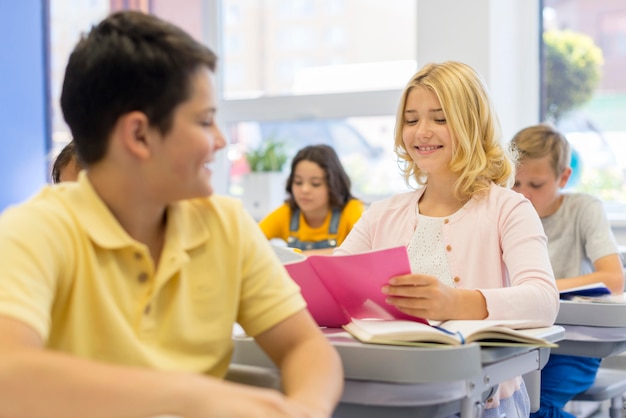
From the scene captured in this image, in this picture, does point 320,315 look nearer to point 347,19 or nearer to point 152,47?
point 152,47

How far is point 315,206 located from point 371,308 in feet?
7.23

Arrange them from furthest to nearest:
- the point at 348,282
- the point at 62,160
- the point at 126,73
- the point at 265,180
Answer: the point at 265,180 < the point at 62,160 < the point at 348,282 < the point at 126,73

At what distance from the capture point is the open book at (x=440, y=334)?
3.71ft

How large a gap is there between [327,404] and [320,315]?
36 centimetres

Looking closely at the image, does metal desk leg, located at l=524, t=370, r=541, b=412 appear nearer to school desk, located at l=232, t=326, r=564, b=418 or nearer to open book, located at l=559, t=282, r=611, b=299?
open book, located at l=559, t=282, r=611, b=299

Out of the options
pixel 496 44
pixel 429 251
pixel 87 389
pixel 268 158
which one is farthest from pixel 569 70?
pixel 87 389

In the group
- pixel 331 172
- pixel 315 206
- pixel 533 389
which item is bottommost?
pixel 533 389

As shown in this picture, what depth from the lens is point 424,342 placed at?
114 cm

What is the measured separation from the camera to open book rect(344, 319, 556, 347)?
113 centimetres

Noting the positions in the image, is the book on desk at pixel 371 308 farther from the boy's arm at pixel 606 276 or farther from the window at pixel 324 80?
the window at pixel 324 80

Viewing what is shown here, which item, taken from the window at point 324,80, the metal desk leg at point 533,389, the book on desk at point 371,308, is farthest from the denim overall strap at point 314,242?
the book on desk at point 371,308

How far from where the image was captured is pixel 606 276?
7.95 feet

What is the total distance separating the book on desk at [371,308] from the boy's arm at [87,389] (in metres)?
0.34

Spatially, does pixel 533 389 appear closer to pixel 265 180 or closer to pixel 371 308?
pixel 371 308
